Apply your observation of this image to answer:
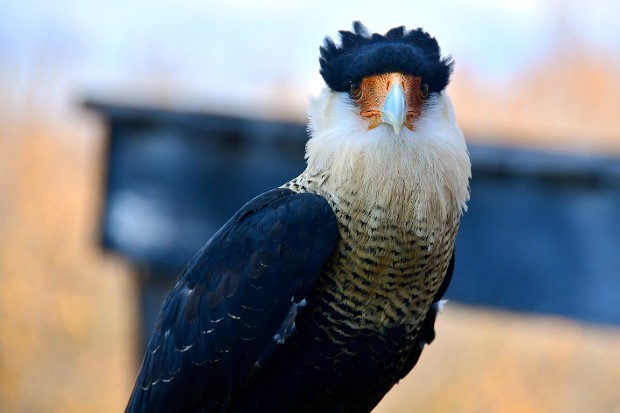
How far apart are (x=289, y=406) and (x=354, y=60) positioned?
1406 mm

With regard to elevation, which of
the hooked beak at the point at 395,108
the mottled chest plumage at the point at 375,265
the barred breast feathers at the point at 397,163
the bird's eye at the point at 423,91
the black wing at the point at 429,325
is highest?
the bird's eye at the point at 423,91

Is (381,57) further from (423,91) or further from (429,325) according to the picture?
(429,325)

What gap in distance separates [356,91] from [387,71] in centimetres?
16

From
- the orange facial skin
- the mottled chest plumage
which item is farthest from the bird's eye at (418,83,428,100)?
the mottled chest plumage

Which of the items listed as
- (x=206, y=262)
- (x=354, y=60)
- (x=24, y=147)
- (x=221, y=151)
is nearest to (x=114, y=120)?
(x=221, y=151)

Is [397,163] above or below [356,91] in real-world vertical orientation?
below

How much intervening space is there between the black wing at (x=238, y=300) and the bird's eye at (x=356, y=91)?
0.43m

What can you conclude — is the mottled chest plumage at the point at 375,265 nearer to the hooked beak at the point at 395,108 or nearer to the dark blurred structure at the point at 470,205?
the hooked beak at the point at 395,108

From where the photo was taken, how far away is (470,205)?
18.2 feet

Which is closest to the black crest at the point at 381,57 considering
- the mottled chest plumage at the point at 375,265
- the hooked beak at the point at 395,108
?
the hooked beak at the point at 395,108

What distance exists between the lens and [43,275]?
14.7 metres

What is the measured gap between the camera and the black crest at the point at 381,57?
135 inches

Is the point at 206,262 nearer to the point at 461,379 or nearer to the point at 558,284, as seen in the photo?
the point at 558,284

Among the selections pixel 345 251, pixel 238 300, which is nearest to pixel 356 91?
pixel 345 251
